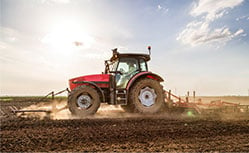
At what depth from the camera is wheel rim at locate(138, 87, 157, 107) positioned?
23.0ft

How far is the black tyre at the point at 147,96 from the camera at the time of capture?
6797 millimetres

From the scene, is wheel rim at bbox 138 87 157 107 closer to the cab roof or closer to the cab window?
the cab window

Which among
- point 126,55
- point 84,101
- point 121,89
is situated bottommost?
point 84,101

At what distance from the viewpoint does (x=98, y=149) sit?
→ 10.1 feet

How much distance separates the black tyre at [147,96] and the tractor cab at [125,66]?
0.53m

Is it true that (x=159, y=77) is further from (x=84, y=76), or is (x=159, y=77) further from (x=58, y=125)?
(x=58, y=125)

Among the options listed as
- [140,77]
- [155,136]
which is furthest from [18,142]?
[140,77]

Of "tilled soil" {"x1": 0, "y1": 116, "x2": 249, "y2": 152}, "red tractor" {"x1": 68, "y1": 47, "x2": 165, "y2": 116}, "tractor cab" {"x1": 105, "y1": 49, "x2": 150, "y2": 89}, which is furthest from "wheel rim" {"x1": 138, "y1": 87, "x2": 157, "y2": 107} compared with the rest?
"tilled soil" {"x1": 0, "y1": 116, "x2": 249, "y2": 152}

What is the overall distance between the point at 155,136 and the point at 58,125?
8.62 feet

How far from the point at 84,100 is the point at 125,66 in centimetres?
207

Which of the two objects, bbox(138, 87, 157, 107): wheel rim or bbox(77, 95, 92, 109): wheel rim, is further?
bbox(138, 87, 157, 107): wheel rim

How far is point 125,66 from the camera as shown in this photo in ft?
24.1

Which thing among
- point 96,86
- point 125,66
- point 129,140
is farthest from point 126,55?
point 129,140

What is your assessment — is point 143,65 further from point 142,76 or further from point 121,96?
point 121,96
